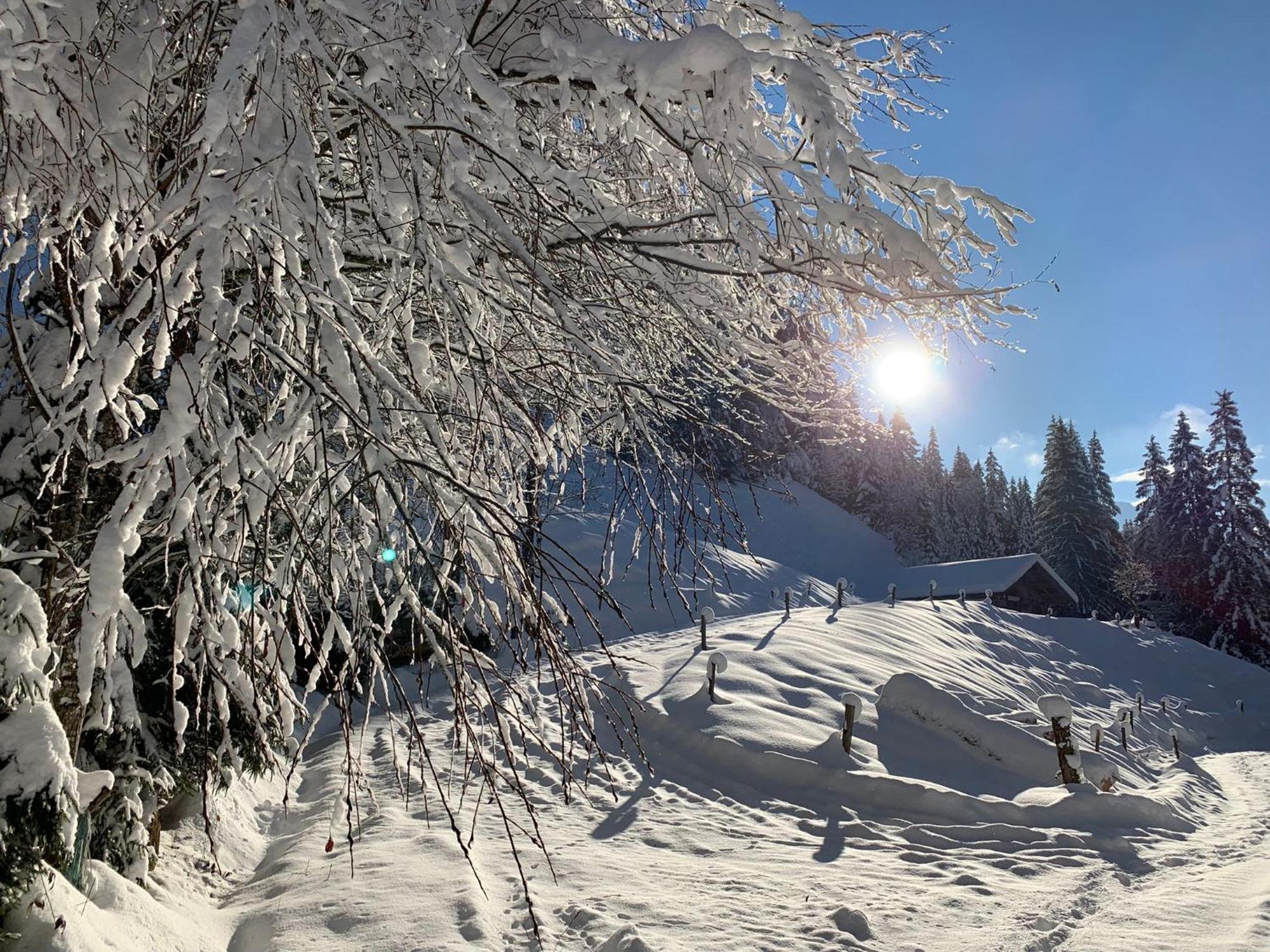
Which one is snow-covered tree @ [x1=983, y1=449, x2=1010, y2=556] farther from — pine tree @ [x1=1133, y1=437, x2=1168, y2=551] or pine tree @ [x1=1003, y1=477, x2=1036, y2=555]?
pine tree @ [x1=1133, y1=437, x2=1168, y2=551]

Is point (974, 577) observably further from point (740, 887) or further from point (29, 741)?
Result: point (29, 741)

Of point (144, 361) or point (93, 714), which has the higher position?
point (144, 361)

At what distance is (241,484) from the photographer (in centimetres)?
228

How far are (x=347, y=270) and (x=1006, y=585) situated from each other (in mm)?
38458

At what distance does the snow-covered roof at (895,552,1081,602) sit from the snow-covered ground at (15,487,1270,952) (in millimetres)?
21608

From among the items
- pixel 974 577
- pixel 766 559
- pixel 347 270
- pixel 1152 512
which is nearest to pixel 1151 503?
pixel 1152 512

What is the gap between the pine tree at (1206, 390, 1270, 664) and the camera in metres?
37.2

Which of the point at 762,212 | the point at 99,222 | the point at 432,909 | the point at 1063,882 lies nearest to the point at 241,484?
the point at 99,222

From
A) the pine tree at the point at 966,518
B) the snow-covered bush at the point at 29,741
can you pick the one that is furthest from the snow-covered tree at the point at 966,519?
the snow-covered bush at the point at 29,741

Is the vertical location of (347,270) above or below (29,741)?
above

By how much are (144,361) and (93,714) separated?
2.27 metres

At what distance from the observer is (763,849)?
7.03 metres

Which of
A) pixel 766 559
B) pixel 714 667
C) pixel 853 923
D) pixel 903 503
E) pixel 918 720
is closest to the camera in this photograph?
pixel 853 923

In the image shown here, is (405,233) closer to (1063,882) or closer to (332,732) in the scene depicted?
(1063,882)
